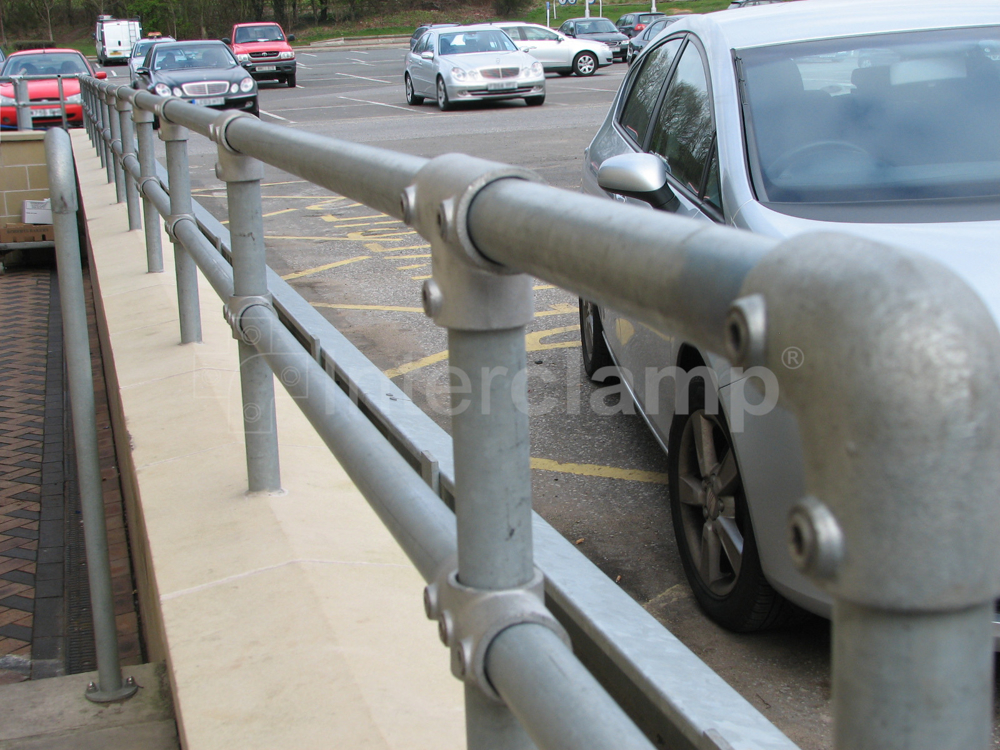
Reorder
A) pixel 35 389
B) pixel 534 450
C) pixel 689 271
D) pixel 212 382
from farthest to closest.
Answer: pixel 35 389, pixel 534 450, pixel 212 382, pixel 689 271

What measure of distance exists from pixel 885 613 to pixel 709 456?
2560mm

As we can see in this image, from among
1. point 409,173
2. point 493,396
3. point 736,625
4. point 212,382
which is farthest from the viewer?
point 212,382

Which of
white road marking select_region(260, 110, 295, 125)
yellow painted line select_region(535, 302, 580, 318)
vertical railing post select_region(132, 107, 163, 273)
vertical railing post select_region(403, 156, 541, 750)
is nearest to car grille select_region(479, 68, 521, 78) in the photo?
white road marking select_region(260, 110, 295, 125)

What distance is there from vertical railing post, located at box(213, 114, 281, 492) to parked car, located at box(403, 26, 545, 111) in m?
20.0

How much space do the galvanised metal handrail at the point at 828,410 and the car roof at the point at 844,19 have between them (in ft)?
10.4

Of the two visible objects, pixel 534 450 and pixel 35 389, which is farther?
pixel 35 389

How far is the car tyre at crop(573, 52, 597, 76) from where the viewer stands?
31125 mm

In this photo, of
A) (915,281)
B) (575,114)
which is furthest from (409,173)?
(575,114)

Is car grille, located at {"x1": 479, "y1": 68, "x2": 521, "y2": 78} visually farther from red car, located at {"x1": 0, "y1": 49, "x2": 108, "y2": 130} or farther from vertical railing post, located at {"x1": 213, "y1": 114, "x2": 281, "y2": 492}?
vertical railing post, located at {"x1": 213, "y1": 114, "x2": 281, "y2": 492}

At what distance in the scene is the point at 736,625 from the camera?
3000 millimetres

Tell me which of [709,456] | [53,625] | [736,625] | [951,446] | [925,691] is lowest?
[53,625]

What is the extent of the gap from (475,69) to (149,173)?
1762cm

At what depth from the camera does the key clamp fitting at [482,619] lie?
958 mm

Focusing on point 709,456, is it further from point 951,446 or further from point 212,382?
point 951,446
